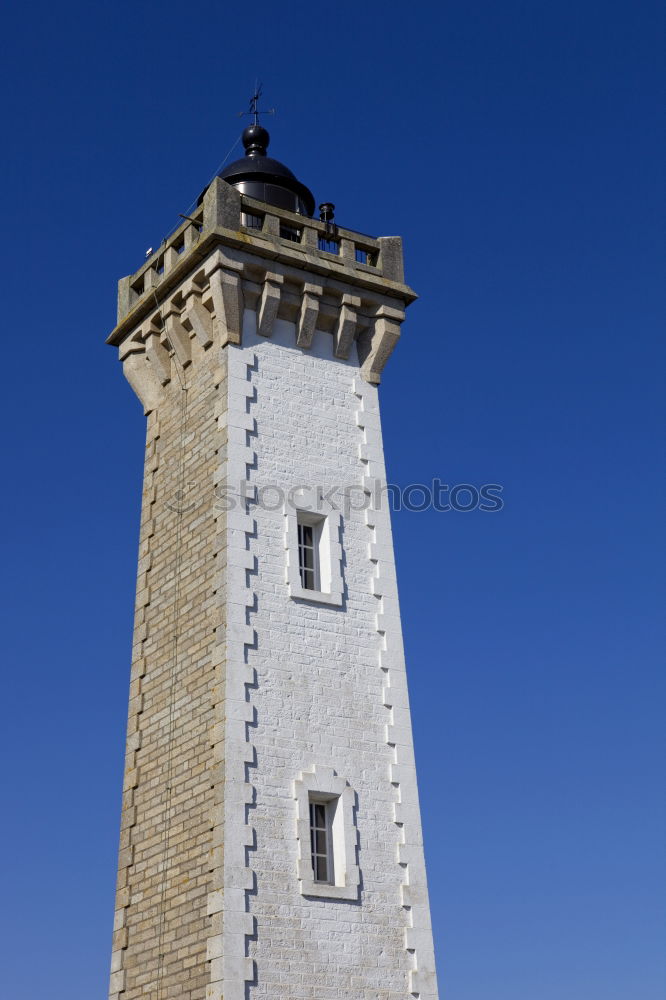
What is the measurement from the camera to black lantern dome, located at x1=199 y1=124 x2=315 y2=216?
765 inches

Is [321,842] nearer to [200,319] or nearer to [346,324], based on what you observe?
[200,319]

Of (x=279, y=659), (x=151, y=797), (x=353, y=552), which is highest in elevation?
(x=353, y=552)

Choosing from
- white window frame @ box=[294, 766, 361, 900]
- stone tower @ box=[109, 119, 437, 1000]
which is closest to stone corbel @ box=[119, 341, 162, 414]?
stone tower @ box=[109, 119, 437, 1000]

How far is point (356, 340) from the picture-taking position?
18.6 metres

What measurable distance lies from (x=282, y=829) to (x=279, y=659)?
2.15m

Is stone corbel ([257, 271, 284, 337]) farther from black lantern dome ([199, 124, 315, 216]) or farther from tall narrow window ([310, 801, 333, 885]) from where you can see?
tall narrow window ([310, 801, 333, 885])

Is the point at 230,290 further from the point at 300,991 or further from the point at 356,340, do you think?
the point at 300,991

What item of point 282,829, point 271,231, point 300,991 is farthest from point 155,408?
point 300,991

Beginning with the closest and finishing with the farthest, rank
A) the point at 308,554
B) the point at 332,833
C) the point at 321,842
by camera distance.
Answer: the point at 321,842 < the point at 332,833 < the point at 308,554

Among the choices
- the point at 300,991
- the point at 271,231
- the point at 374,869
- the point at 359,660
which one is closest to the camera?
the point at 300,991

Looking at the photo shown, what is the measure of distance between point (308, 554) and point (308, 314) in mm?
3690

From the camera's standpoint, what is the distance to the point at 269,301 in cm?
1717

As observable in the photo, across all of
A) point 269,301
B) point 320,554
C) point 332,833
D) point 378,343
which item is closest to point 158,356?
point 269,301

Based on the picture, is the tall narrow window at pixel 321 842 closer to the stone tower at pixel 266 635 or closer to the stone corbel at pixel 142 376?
the stone tower at pixel 266 635
